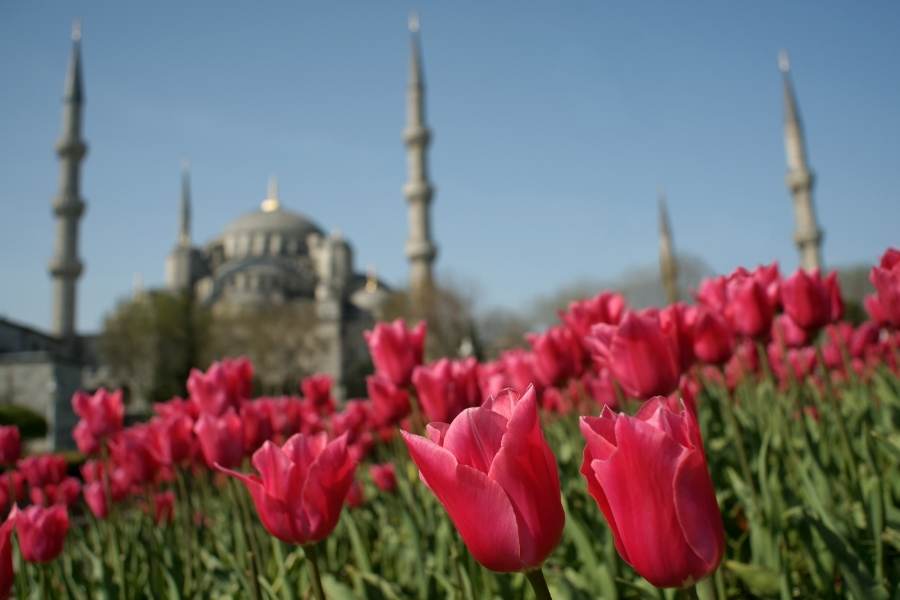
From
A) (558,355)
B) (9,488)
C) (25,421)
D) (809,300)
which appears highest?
(809,300)

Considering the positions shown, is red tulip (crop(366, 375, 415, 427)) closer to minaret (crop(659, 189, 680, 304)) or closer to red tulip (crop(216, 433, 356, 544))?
red tulip (crop(216, 433, 356, 544))

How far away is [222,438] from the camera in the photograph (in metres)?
1.67

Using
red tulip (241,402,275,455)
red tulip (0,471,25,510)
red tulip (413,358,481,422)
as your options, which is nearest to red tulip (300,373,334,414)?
red tulip (0,471,25,510)

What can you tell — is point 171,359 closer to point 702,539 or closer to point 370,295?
point 370,295

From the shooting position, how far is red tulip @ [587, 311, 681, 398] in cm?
129

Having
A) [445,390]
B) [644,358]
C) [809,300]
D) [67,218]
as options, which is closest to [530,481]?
[644,358]

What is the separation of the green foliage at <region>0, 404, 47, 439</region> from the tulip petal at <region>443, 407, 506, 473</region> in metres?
17.3

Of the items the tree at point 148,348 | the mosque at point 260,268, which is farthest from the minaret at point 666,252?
the tree at point 148,348

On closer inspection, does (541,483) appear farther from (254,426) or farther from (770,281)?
(770,281)

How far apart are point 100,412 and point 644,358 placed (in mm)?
1786

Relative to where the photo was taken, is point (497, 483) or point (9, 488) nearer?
point (497, 483)

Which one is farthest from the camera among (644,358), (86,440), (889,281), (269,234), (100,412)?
(269,234)

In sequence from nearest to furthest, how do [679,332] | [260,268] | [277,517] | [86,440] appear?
[277,517] < [679,332] < [86,440] < [260,268]

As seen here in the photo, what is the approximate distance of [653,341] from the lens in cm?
129
